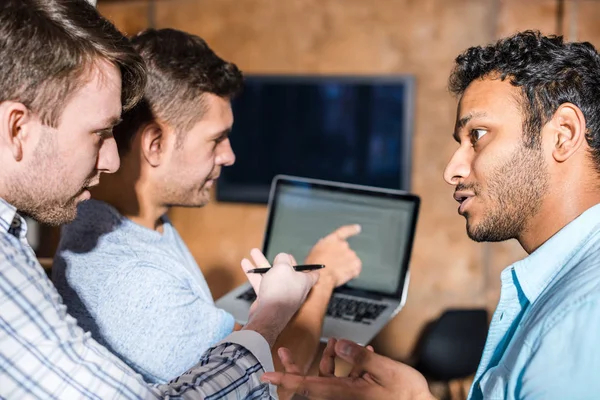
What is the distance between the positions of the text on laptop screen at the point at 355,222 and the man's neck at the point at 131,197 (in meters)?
0.54

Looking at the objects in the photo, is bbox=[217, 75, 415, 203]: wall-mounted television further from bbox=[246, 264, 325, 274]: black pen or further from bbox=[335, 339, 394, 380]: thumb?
bbox=[335, 339, 394, 380]: thumb

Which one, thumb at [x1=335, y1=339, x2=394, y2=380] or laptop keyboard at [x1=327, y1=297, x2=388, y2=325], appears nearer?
thumb at [x1=335, y1=339, x2=394, y2=380]

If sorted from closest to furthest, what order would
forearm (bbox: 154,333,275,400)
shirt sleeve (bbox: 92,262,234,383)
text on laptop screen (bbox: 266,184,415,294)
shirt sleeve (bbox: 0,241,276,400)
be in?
shirt sleeve (bbox: 0,241,276,400) → forearm (bbox: 154,333,275,400) → shirt sleeve (bbox: 92,262,234,383) → text on laptop screen (bbox: 266,184,415,294)

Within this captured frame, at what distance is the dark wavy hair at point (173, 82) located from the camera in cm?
146

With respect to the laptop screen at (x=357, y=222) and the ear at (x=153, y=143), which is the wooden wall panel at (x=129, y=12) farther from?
the ear at (x=153, y=143)

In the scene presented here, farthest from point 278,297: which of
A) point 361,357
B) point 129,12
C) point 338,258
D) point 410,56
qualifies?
point 129,12

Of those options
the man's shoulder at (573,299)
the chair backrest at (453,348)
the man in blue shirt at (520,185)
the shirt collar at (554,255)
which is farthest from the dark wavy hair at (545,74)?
the chair backrest at (453,348)

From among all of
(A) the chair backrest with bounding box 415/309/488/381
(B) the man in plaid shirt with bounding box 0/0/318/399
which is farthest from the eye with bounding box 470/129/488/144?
(A) the chair backrest with bounding box 415/309/488/381

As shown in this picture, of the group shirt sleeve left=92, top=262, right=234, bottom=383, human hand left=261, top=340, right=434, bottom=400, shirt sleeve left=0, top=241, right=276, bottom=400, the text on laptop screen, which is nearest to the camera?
shirt sleeve left=0, top=241, right=276, bottom=400

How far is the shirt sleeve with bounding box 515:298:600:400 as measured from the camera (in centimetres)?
90

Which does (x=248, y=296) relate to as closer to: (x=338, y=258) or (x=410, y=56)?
(x=338, y=258)

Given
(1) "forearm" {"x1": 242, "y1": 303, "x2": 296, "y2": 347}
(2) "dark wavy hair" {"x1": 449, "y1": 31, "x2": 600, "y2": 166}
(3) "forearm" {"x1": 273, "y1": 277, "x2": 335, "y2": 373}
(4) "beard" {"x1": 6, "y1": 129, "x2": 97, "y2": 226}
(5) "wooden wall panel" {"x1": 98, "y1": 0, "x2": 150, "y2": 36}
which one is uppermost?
(5) "wooden wall panel" {"x1": 98, "y1": 0, "x2": 150, "y2": 36}

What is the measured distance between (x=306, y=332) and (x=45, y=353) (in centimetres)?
65

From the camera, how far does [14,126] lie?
965 mm
